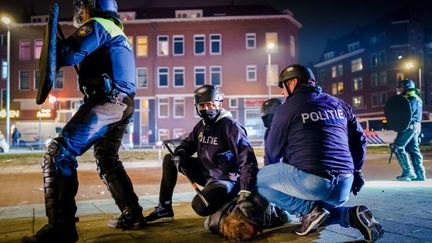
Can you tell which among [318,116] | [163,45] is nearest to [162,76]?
[163,45]

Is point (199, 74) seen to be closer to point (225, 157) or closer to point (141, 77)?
point (141, 77)

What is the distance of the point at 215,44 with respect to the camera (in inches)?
1517

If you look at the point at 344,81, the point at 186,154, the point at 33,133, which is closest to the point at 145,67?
the point at 33,133

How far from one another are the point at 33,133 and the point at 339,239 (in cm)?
3592

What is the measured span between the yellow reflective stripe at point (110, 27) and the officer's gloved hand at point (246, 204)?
70.8 inches

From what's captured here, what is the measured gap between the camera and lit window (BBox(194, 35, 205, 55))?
38594 mm

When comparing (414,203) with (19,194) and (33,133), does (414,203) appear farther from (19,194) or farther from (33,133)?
(33,133)

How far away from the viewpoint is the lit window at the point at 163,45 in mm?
38656

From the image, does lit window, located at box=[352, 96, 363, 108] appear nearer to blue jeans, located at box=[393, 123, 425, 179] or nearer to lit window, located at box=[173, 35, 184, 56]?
lit window, located at box=[173, 35, 184, 56]

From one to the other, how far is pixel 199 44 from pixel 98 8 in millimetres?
35619

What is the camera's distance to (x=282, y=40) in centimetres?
3794

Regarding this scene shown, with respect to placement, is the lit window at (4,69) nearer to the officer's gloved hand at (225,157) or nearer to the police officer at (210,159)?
the police officer at (210,159)

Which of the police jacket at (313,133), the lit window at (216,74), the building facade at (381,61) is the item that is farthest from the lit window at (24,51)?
the police jacket at (313,133)

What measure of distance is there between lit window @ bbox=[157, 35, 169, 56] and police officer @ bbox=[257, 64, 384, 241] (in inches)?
1424
